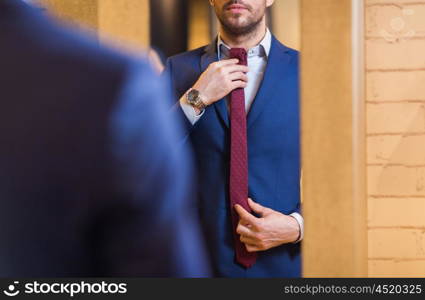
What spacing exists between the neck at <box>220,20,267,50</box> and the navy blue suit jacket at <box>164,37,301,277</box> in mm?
48

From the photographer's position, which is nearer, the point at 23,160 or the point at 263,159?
the point at 23,160

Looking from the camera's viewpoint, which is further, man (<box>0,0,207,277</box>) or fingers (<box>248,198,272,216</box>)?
fingers (<box>248,198,272,216</box>)

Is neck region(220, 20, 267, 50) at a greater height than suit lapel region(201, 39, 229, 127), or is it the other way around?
neck region(220, 20, 267, 50)

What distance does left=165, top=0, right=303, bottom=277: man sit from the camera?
1870 millimetres

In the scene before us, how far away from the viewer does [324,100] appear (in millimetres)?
1943

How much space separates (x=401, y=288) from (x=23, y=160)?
64.7 inches

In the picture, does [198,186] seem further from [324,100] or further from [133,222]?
[133,222]

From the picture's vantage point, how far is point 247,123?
187 cm

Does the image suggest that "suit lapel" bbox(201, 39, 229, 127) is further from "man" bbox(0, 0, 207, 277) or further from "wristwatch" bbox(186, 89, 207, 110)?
"man" bbox(0, 0, 207, 277)

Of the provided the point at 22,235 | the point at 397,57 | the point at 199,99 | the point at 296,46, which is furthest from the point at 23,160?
the point at 397,57

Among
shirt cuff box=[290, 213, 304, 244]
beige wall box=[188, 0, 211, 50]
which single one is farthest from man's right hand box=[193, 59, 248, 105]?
shirt cuff box=[290, 213, 304, 244]

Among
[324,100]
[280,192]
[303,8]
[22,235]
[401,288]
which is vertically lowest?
[401,288]

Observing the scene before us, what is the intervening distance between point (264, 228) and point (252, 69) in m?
0.54

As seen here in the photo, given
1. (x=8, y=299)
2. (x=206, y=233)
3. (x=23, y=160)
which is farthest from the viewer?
(x=206, y=233)
